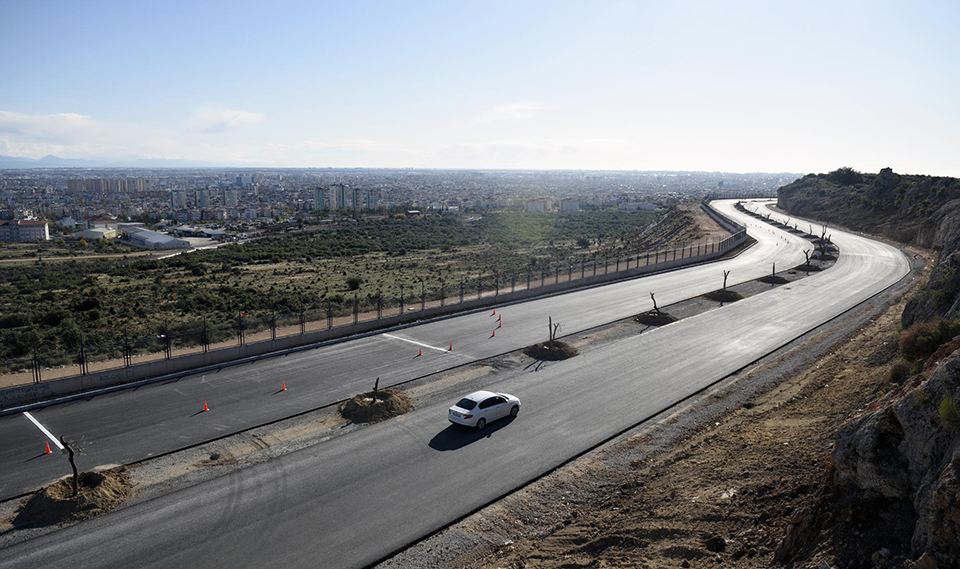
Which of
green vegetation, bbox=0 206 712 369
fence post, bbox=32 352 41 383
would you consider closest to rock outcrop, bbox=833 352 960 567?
green vegetation, bbox=0 206 712 369

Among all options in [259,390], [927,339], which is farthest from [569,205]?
[927,339]

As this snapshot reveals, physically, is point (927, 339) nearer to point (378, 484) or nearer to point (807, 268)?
point (378, 484)

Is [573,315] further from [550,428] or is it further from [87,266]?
[87,266]

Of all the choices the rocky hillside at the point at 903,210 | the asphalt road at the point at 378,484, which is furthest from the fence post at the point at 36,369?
the rocky hillside at the point at 903,210

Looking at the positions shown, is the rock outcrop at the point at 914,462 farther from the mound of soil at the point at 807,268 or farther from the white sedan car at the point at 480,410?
the mound of soil at the point at 807,268

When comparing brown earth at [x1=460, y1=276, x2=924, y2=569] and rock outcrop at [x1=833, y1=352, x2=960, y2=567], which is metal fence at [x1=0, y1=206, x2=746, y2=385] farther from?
rock outcrop at [x1=833, y1=352, x2=960, y2=567]

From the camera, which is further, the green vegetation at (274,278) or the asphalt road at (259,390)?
the green vegetation at (274,278)
